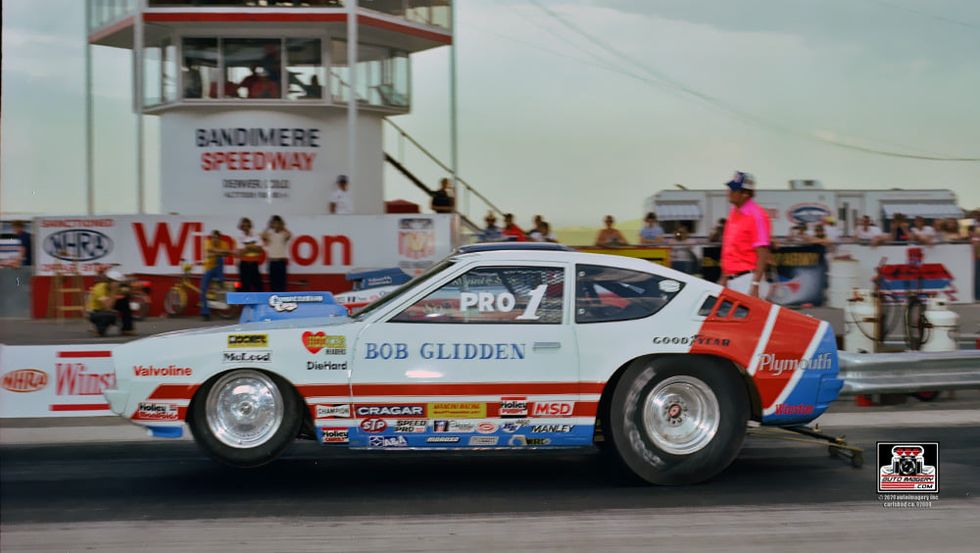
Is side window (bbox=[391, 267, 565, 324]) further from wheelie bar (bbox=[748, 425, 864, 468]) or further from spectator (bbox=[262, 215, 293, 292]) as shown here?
spectator (bbox=[262, 215, 293, 292])

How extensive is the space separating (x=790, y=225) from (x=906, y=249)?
8942 mm

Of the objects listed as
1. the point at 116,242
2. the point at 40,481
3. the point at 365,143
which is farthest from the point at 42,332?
the point at 40,481

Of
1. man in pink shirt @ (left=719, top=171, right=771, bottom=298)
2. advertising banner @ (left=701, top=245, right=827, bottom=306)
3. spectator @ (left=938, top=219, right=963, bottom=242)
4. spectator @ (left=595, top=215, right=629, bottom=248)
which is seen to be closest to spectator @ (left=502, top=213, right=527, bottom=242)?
spectator @ (left=595, top=215, right=629, bottom=248)

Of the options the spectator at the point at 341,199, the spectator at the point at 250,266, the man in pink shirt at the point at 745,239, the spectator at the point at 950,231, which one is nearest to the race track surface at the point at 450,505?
the man in pink shirt at the point at 745,239

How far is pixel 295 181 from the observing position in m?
21.2

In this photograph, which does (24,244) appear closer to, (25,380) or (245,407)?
(25,380)

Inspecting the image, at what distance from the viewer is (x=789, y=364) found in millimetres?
6727

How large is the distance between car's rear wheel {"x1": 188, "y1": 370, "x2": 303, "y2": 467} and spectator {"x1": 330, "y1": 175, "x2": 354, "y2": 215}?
1278 centimetres

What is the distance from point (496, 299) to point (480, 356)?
37 centimetres

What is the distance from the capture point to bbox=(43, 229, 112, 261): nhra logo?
17.5 metres

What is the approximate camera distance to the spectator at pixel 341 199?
756 inches

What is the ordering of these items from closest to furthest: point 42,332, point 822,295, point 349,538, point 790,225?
point 349,538 < point 42,332 < point 822,295 < point 790,225

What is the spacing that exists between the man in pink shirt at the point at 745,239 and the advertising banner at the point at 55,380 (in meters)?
4.93

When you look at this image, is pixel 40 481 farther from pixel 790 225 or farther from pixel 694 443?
pixel 790 225
